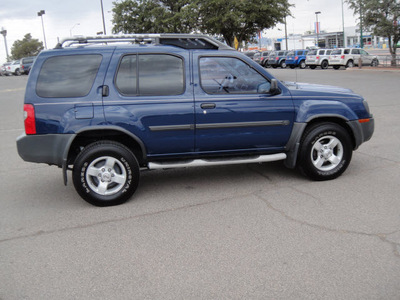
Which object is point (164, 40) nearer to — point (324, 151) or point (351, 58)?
point (324, 151)

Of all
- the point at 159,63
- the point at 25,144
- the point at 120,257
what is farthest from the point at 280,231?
the point at 25,144

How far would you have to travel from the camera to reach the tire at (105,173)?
488 centimetres

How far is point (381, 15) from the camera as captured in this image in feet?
102

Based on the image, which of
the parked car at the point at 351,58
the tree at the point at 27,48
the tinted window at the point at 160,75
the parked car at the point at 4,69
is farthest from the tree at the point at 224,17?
the tree at the point at 27,48

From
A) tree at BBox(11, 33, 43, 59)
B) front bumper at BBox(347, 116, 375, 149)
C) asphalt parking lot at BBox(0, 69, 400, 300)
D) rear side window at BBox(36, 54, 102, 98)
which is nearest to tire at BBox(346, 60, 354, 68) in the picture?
asphalt parking lot at BBox(0, 69, 400, 300)

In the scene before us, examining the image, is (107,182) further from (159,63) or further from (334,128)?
(334,128)

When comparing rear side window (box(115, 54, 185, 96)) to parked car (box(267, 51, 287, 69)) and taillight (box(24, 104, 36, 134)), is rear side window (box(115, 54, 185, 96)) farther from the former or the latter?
parked car (box(267, 51, 287, 69))

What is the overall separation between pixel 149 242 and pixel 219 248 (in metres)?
0.69

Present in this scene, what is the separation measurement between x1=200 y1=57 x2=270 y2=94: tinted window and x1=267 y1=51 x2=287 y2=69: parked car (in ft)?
134

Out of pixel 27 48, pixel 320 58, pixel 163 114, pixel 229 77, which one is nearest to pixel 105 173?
pixel 163 114

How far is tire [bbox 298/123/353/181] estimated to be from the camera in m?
5.54

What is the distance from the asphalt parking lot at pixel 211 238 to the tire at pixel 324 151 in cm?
17

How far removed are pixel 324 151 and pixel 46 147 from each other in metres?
3.60

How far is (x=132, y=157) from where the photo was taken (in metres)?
5.00
